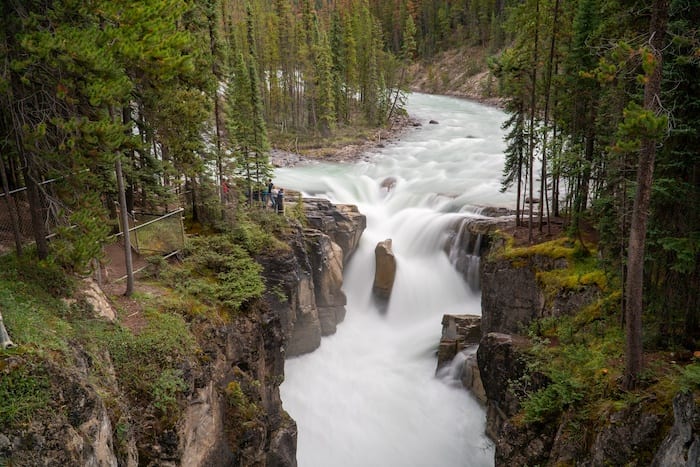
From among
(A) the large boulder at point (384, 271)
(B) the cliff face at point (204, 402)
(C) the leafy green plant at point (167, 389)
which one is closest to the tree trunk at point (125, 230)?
(B) the cliff face at point (204, 402)

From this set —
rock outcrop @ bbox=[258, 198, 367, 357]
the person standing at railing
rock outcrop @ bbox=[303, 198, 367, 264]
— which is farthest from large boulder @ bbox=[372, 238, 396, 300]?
the person standing at railing

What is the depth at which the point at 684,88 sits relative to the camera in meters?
11.0

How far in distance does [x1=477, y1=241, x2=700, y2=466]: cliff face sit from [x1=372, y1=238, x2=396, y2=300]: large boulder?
6821 millimetres

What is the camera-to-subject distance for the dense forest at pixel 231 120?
31.6 ft

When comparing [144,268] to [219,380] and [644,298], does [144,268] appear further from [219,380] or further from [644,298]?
[644,298]

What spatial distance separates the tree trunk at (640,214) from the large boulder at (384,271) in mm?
16634

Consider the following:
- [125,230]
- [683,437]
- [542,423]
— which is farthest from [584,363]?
[125,230]

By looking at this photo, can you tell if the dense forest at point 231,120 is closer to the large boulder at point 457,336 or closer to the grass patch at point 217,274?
the grass patch at point 217,274

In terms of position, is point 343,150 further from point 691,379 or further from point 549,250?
point 691,379

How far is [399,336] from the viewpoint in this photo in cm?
2577

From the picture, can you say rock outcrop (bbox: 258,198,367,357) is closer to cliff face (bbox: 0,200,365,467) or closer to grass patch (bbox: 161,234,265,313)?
cliff face (bbox: 0,200,365,467)

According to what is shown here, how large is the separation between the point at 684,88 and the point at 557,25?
9728 mm

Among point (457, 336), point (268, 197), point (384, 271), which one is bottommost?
point (457, 336)

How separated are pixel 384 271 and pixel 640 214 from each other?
710 inches
